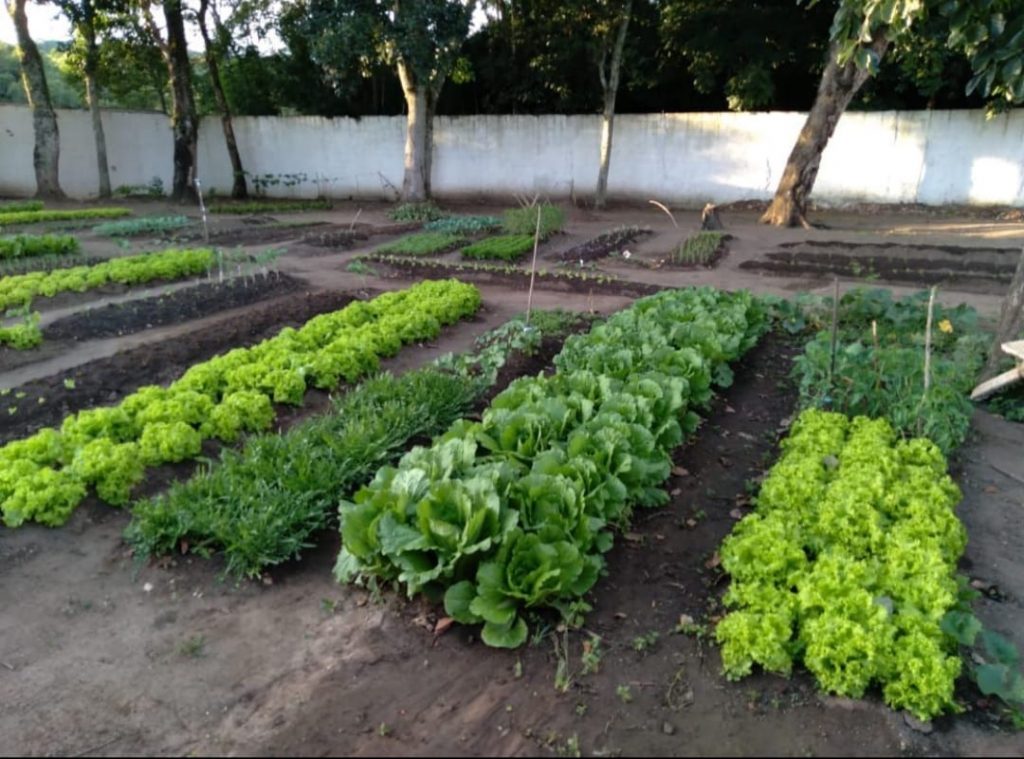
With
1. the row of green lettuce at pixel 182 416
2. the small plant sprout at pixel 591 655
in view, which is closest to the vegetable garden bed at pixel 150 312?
the row of green lettuce at pixel 182 416

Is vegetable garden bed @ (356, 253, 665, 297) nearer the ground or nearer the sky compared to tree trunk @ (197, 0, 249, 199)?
nearer the ground

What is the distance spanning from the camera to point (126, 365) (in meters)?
7.13

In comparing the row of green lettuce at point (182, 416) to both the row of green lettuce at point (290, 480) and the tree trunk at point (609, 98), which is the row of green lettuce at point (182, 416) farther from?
the tree trunk at point (609, 98)

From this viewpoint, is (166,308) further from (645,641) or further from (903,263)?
(903,263)

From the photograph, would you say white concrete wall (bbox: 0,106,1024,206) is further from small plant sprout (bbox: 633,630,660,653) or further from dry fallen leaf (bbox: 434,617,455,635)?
dry fallen leaf (bbox: 434,617,455,635)

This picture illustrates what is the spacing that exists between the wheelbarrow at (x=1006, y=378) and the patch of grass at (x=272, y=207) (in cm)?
1919

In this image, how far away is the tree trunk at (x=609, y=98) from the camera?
19188 millimetres

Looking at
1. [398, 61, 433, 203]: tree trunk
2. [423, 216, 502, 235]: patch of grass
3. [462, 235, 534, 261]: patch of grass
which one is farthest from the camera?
[398, 61, 433, 203]: tree trunk

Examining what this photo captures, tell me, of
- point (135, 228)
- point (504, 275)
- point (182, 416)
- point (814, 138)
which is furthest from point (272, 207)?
point (182, 416)

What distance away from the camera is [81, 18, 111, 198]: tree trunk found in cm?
2158

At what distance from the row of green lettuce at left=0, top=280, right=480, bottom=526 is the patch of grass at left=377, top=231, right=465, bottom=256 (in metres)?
6.04

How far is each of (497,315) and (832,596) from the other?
6850 millimetres

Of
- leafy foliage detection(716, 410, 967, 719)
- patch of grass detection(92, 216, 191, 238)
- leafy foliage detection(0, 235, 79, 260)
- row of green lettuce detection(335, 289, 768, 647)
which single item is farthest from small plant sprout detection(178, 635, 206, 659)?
patch of grass detection(92, 216, 191, 238)

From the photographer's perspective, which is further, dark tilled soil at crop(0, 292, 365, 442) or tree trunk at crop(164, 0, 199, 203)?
tree trunk at crop(164, 0, 199, 203)
